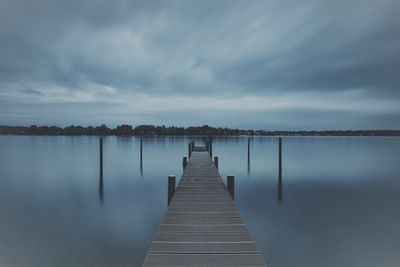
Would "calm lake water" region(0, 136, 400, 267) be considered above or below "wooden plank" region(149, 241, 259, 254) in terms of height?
below

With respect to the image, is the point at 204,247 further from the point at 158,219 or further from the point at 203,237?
the point at 158,219

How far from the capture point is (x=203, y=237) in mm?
4629

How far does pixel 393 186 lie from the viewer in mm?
16375

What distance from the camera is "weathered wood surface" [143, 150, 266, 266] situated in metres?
3.78

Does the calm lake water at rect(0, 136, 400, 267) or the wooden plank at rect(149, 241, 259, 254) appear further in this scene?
the calm lake water at rect(0, 136, 400, 267)

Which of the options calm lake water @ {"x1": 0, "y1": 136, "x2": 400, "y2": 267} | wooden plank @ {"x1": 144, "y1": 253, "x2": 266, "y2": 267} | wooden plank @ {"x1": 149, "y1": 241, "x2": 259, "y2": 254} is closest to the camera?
wooden plank @ {"x1": 144, "y1": 253, "x2": 266, "y2": 267}

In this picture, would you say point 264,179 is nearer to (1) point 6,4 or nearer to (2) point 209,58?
(2) point 209,58

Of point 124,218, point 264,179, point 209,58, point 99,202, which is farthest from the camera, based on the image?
point 209,58

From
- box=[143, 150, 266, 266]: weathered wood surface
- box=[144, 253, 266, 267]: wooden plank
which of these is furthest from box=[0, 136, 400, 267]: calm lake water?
box=[144, 253, 266, 267]: wooden plank

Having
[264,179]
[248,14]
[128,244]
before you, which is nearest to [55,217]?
[128,244]

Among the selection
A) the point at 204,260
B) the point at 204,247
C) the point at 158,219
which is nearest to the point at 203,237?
the point at 204,247

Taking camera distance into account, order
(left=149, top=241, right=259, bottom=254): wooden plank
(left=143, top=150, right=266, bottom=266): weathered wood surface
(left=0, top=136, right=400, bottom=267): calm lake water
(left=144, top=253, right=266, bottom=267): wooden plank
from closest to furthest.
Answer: (left=144, top=253, right=266, bottom=267): wooden plank → (left=143, top=150, right=266, bottom=266): weathered wood surface → (left=149, top=241, right=259, bottom=254): wooden plank → (left=0, top=136, right=400, bottom=267): calm lake water

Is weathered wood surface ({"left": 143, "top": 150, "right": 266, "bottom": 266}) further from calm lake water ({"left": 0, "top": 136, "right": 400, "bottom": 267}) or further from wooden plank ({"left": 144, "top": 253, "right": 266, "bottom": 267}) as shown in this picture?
calm lake water ({"left": 0, "top": 136, "right": 400, "bottom": 267})

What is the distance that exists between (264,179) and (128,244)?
1298cm
